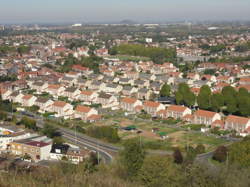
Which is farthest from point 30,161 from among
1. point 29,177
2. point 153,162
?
point 29,177

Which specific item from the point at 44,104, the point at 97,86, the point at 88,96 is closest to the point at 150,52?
the point at 97,86

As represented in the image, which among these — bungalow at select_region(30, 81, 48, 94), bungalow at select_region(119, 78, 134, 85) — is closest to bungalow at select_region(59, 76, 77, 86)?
bungalow at select_region(30, 81, 48, 94)

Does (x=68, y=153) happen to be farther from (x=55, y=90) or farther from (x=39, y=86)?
(x=39, y=86)

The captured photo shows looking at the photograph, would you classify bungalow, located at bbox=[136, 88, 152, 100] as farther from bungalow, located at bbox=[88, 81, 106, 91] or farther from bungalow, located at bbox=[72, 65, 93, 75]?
bungalow, located at bbox=[72, 65, 93, 75]

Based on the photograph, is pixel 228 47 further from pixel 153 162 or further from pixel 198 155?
pixel 153 162

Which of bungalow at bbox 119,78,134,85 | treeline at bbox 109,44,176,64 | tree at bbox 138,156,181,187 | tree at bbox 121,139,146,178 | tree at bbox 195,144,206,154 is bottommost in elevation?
tree at bbox 195,144,206,154

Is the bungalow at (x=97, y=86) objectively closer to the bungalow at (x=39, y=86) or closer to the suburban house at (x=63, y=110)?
the bungalow at (x=39, y=86)
